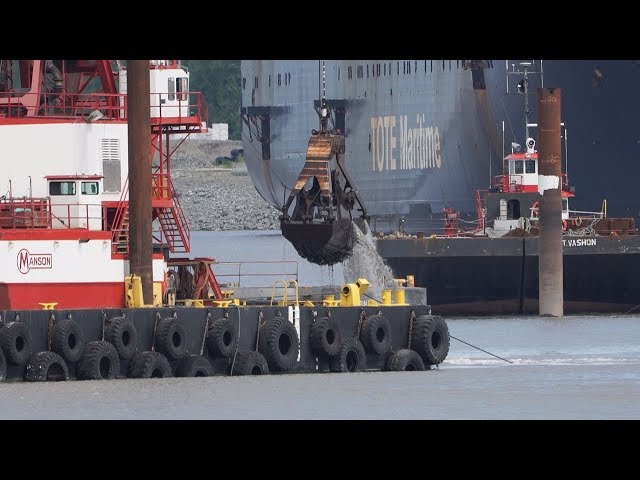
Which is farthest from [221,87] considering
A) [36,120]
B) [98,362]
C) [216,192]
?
[98,362]

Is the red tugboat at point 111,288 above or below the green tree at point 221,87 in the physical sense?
below

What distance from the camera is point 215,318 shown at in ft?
105

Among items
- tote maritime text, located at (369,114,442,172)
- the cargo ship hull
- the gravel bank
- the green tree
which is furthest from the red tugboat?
the green tree

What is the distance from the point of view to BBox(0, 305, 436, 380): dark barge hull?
29.9 meters

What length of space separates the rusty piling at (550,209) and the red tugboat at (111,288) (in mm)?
20488

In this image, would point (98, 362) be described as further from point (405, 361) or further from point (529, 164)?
point (529, 164)

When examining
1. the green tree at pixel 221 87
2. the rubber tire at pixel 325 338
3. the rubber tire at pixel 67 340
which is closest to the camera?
the rubber tire at pixel 67 340

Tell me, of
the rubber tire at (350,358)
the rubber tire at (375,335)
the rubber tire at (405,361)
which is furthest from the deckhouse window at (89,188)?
the rubber tire at (405,361)

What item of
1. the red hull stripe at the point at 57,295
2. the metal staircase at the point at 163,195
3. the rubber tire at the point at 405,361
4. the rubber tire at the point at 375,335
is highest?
the metal staircase at the point at 163,195

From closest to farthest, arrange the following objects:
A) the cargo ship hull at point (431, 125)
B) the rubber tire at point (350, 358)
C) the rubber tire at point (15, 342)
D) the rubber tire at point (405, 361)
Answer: the rubber tire at point (15, 342) → the rubber tire at point (350, 358) → the rubber tire at point (405, 361) → the cargo ship hull at point (431, 125)

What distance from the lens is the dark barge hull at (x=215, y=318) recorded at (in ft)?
98.0

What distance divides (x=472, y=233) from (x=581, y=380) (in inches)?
1097

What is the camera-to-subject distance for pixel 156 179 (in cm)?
3447

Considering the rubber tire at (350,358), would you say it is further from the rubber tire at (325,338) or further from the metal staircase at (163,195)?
the metal staircase at (163,195)
